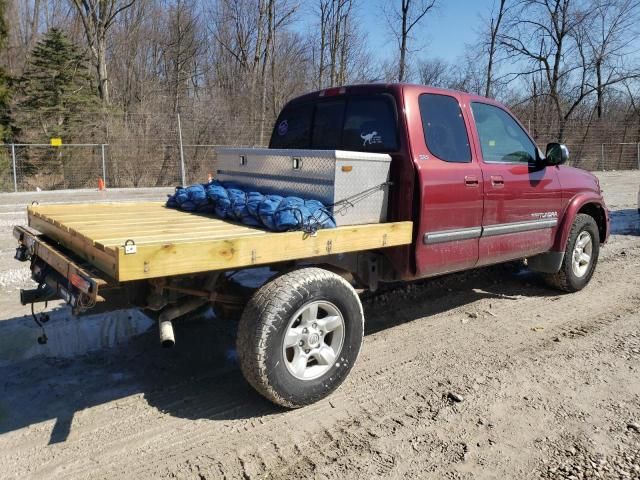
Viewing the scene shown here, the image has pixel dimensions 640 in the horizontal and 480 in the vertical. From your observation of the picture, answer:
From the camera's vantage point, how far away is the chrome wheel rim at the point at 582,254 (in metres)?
6.16

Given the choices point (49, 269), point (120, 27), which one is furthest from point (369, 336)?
point (120, 27)

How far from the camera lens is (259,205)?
3676mm

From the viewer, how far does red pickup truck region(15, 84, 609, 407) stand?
3.18 m

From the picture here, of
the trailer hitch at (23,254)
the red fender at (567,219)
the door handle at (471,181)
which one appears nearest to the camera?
the trailer hitch at (23,254)

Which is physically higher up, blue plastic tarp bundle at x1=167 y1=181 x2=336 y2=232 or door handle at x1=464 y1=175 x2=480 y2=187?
door handle at x1=464 y1=175 x2=480 y2=187

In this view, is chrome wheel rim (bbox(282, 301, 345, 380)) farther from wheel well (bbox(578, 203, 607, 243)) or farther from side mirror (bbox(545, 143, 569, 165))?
wheel well (bbox(578, 203, 607, 243))

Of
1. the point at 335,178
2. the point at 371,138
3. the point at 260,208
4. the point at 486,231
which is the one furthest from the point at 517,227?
the point at 260,208

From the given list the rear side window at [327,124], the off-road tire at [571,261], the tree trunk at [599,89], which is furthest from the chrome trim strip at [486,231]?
the tree trunk at [599,89]

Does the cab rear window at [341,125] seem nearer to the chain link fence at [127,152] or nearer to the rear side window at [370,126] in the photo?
the rear side window at [370,126]

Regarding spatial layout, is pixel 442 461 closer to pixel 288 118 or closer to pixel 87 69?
pixel 288 118

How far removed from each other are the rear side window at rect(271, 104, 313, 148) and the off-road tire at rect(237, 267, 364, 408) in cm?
201

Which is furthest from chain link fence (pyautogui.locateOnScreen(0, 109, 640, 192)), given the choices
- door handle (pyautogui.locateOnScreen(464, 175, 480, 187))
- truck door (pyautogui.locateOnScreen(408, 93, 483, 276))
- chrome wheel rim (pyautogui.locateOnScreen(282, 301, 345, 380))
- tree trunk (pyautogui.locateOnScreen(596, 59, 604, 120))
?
tree trunk (pyautogui.locateOnScreen(596, 59, 604, 120))

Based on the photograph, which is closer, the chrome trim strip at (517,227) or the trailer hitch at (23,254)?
the trailer hitch at (23,254)

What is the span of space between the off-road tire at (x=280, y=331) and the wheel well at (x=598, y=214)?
163 inches
